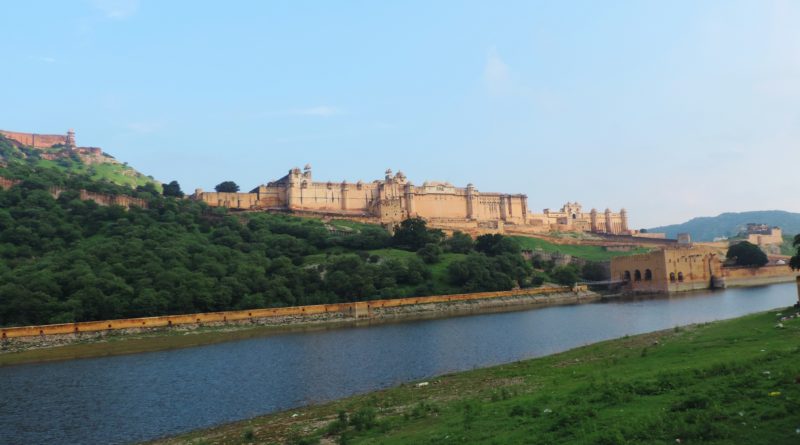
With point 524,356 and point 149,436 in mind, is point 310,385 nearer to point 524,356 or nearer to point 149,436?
point 149,436

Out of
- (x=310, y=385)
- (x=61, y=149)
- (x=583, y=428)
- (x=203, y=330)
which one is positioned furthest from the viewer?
(x=61, y=149)

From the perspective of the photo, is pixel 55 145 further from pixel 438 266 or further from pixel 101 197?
pixel 438 266

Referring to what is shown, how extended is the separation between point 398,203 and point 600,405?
74983 mm

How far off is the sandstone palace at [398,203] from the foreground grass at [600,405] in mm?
63732

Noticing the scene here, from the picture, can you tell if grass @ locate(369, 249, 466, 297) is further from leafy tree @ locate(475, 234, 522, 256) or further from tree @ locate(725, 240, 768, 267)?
tree @ locate(725, 240, 768, 267)

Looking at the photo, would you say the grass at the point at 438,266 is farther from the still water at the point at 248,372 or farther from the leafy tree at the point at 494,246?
the still water at the point at 248,372

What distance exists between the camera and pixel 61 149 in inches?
4380

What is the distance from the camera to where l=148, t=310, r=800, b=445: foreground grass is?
6383 millimetres

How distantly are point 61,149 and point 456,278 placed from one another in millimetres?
94867

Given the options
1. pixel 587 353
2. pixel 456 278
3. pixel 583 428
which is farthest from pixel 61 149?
pixel 583 428

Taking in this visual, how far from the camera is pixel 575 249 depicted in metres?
78.8

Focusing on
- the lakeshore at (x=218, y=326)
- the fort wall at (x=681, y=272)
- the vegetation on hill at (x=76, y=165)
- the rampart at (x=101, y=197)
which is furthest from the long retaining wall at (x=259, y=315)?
the vegetation on hill at (x=76, y=165)

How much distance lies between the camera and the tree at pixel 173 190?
7875cm

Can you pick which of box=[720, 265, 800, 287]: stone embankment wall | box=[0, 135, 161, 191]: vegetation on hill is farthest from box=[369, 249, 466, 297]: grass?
box=[0, 135, 161, 191]: vegetation on hill
